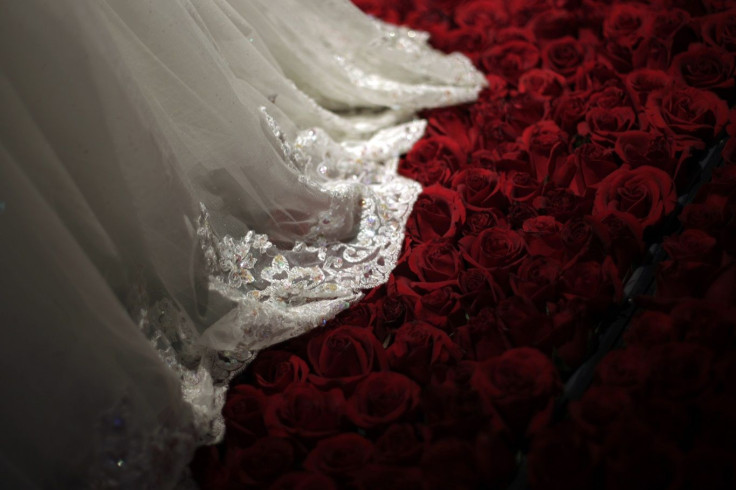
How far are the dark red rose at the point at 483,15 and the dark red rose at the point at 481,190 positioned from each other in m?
0.57

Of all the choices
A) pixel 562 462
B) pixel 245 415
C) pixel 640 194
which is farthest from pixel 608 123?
pixel 245 415

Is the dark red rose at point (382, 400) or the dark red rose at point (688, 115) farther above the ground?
the dark red rose at point (382, 400)

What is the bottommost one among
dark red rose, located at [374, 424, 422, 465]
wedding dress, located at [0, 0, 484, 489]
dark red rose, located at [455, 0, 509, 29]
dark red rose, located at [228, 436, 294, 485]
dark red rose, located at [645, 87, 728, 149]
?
dark red rose, located at [645, 87, 728, 149]

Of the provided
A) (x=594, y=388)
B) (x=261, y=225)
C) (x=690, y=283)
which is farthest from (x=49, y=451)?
(x=690, y=283)

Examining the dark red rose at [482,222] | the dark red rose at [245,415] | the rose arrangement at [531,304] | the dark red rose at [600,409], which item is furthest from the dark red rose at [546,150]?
the dark red rose at [245,415]

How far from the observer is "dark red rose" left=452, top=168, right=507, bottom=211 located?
1.11m

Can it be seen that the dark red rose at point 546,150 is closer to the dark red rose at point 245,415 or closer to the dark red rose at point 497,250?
the dark red rose at point 497,250

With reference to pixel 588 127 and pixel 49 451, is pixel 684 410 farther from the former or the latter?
pixel 49 451

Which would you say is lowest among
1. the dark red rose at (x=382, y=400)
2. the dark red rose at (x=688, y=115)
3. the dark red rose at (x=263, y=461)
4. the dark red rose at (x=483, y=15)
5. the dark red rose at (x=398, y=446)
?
the dark red rose at (x=688, y=115)

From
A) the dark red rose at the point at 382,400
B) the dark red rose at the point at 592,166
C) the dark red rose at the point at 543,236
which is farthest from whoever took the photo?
the dark red rose at the point at 592,166

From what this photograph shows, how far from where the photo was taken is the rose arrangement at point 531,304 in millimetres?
755

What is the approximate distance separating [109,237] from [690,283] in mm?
711

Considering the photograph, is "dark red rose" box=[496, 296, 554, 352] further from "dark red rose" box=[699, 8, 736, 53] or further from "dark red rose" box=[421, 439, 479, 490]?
"dark red rose" box=[699, 8, 736, 53]

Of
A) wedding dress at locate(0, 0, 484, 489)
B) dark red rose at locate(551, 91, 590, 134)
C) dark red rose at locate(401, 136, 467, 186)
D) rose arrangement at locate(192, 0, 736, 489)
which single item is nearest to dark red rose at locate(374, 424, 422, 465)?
rose arrangement at locate(192, 0, 736, 489)
